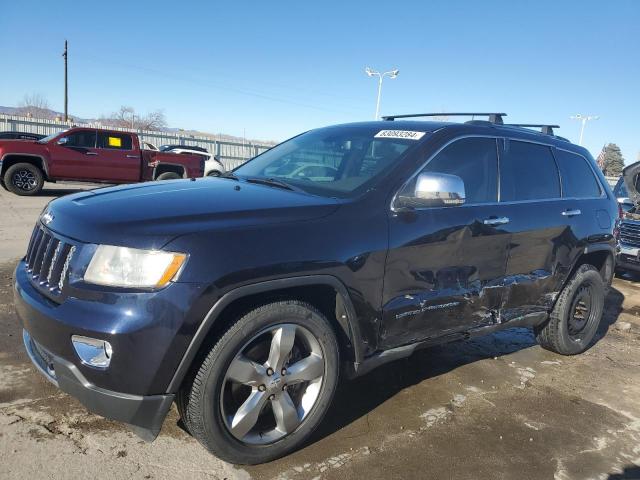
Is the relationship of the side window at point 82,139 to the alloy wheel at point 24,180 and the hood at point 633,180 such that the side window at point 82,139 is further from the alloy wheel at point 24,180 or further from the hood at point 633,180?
the hood at point 633,180

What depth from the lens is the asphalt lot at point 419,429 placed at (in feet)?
8.66

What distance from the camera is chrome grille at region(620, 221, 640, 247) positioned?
7973 millimetres

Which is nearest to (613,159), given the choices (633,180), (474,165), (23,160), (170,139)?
(170,139)

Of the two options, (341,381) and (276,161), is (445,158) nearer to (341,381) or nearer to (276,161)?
(276,161)

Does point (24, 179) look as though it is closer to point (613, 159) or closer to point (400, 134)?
point (400, 134)

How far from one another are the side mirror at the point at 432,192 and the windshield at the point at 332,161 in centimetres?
21

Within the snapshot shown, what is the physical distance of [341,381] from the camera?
3766 mm

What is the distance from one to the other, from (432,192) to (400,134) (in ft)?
2.36

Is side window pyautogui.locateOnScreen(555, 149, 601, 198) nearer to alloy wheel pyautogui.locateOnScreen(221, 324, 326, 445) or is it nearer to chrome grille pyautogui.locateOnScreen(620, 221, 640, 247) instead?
alloy wheel pyautogui.locateOnScreen(221, 324, 326, 445)

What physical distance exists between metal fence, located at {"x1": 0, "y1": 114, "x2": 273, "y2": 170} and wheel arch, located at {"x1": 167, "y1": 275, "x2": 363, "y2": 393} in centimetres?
2440

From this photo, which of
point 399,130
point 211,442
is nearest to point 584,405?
point 399,130

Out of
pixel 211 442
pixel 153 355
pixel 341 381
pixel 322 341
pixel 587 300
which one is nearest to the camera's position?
pixel 153 355

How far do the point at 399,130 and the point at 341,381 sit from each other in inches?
72.7

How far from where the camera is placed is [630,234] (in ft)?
26.5
